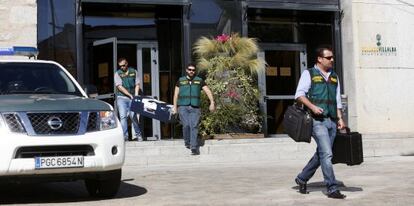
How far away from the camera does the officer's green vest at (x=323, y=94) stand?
7.52 meters

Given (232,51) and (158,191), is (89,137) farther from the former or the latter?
(232,51)

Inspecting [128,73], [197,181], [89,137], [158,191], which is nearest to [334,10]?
[128,73]

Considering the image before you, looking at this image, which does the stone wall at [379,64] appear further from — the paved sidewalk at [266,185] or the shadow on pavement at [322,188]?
the shadow on pavement at [322,188]

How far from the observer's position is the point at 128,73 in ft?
45.9

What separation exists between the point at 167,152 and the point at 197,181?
11.4 feet

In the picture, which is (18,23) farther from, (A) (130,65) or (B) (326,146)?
(B) (326,146)

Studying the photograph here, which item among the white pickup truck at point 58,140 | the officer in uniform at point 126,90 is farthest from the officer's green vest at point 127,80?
the white pickup truck at point 58,140

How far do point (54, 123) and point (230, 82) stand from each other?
7.68m

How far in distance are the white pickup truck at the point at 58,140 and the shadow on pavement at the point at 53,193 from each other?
1.51ft

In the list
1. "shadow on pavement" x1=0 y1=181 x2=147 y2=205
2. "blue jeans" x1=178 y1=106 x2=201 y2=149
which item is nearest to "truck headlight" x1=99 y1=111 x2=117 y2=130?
"shadow on pavement" x1=0 y1=181 x2=147 y2=205

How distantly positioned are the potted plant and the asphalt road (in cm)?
211

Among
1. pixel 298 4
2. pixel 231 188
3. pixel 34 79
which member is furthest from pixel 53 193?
pixel 298 4

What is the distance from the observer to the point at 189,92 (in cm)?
1263

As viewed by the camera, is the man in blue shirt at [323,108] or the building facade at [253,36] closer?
the man in blue shirt at [323,108]
